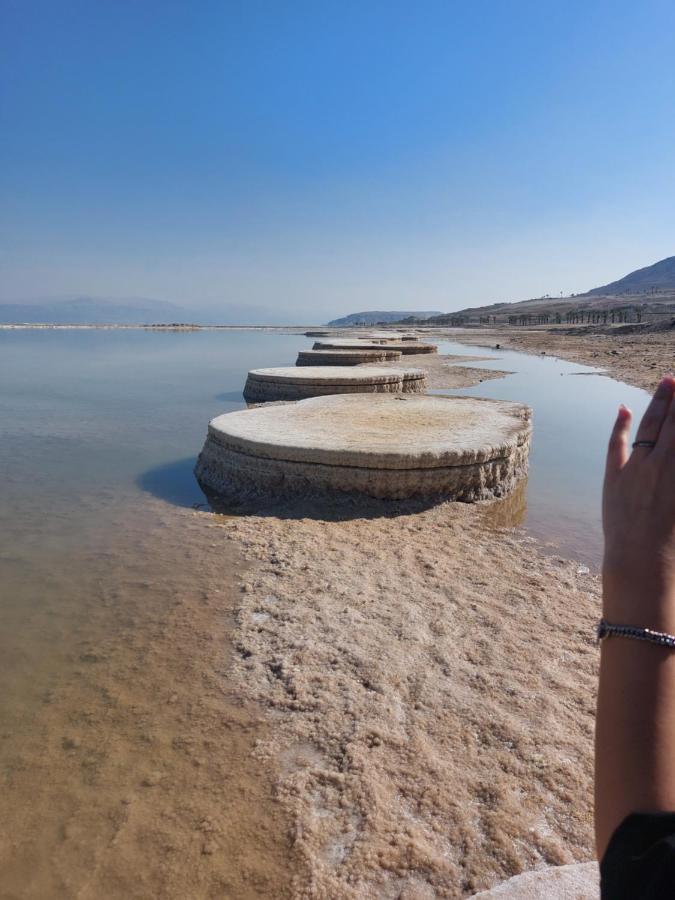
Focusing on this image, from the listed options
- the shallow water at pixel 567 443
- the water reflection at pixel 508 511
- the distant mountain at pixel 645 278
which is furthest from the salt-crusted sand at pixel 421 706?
the distant mountain at pixel 645 278

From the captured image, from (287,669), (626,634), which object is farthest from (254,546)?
(626,634)

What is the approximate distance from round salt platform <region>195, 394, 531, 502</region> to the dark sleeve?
4904 mm

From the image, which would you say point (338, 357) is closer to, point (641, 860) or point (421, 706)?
point (421, 706)

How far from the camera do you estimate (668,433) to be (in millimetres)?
1067

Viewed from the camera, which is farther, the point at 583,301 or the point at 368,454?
the point at 583,301

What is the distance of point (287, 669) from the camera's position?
3059 mm

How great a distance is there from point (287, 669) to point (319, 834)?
3.22 feet

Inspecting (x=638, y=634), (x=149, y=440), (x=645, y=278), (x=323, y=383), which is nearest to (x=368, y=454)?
(x=638, y=634)

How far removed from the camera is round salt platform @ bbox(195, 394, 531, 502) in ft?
18.9

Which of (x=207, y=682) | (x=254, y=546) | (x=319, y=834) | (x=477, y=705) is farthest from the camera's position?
(x=254, y=546)

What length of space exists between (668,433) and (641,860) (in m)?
0.67

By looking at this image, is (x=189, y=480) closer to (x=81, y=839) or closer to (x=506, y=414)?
(x=506, y=414)

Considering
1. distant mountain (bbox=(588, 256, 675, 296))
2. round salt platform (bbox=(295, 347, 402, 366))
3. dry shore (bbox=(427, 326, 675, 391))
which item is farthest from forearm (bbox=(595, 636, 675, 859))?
distant mountain (bbox=(588, 256, 675, 296))

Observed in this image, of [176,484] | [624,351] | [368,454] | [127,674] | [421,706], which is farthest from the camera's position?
[624,351]
